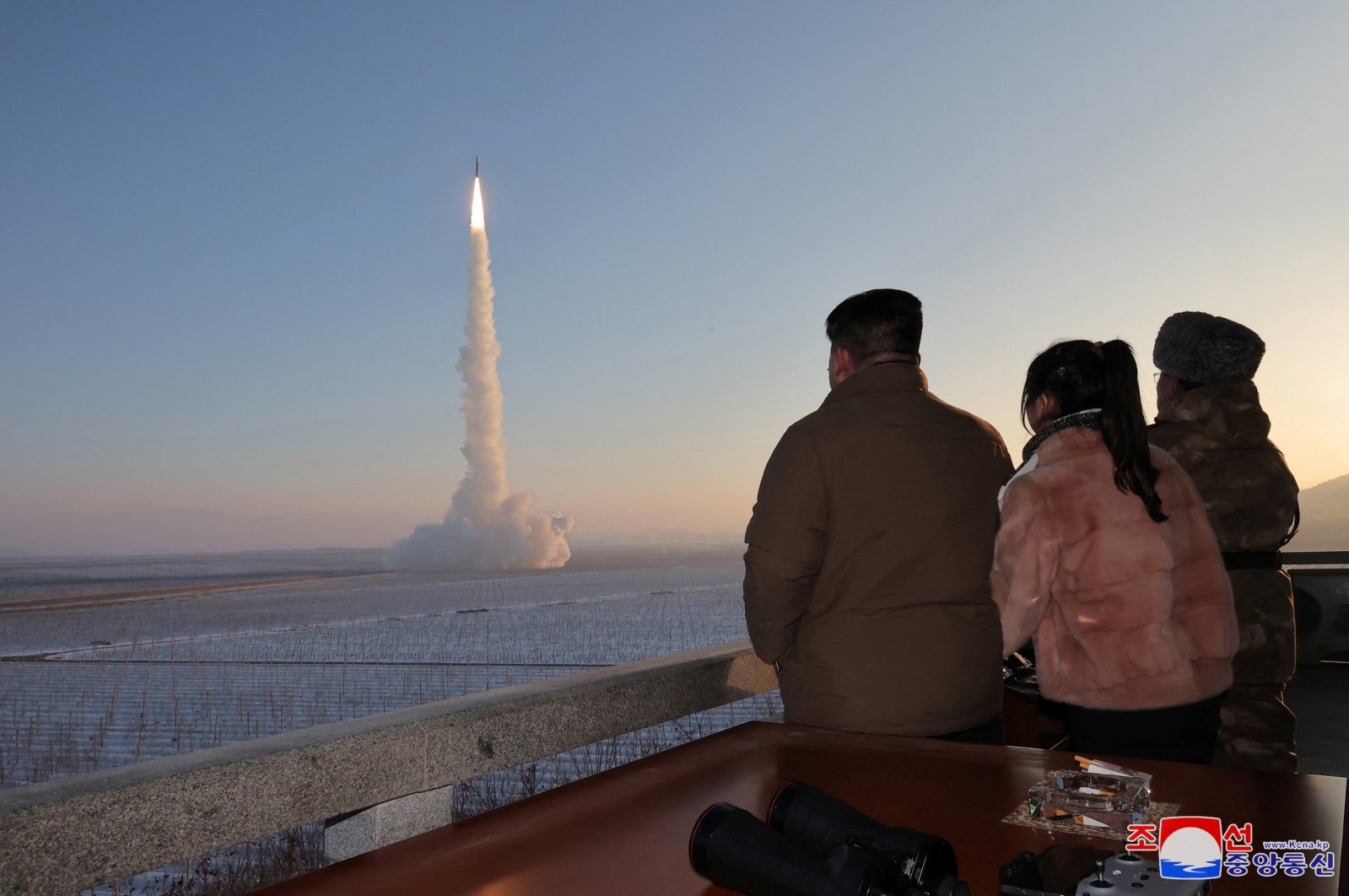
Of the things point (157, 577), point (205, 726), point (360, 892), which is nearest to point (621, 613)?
point (205, 726)

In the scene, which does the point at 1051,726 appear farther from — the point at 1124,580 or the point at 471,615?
the point at 471,615

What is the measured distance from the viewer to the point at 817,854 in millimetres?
1253

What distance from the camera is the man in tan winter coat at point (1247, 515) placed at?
4.09 meters

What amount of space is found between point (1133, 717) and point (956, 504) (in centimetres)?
79

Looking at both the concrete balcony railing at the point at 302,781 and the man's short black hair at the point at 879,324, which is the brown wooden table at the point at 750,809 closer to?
the concrete balcony railing at the point at 302,781

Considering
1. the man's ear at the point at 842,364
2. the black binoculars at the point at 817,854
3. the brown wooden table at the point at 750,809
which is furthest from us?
the man's ear at the point at 842,364

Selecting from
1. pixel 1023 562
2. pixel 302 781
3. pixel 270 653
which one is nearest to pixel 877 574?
pixel 1023 562

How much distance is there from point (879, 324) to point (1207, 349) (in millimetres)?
1867

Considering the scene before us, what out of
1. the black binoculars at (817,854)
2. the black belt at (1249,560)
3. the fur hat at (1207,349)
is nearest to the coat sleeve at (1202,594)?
the black belt at (1249,560)

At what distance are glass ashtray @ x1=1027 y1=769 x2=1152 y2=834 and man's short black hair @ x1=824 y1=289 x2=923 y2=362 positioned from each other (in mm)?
1610

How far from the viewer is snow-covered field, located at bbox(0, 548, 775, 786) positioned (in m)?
15.4

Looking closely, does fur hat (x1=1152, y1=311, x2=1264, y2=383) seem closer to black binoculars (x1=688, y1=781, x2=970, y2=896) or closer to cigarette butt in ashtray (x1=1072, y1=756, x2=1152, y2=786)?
cigarette butt in ashtray (x1=1072, y1=756, x2=1152, y2=786)

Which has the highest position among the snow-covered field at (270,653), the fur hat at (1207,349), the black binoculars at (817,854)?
the fur hat at (1207,349)

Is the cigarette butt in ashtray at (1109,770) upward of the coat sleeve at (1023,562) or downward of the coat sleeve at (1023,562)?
downward
